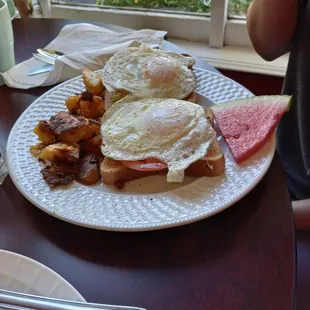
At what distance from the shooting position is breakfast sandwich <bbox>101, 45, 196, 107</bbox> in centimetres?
104

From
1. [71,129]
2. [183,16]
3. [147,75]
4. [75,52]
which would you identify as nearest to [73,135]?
[71,129]

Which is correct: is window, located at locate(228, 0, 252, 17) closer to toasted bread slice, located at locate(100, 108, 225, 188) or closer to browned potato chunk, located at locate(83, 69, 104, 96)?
browned potato chunk, located at locate(83, 69, 104, 96)

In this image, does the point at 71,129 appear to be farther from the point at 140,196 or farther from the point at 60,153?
the point at 140,196

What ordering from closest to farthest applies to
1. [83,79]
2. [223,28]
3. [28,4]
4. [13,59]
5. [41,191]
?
[41,191], [83,79], [13,59], [28,4], [223,28]

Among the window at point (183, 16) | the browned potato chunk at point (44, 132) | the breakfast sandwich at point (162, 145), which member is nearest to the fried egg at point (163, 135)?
the breakfast sandwich at point (162, 145)

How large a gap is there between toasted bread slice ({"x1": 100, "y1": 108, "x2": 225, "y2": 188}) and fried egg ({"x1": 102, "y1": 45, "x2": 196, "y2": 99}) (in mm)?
224

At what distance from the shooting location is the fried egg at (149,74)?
1.04 meters

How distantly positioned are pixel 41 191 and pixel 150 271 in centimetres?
27

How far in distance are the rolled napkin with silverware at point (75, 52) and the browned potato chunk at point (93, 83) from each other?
0.16m

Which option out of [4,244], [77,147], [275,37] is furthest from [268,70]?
[4,244]

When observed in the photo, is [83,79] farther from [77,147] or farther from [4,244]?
[4,244]

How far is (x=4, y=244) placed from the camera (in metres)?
0.75

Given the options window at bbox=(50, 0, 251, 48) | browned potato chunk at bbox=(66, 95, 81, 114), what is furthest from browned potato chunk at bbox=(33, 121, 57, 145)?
window at bbox=(50, 0, 251, 48)

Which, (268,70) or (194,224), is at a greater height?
(194,224)
